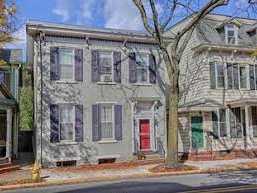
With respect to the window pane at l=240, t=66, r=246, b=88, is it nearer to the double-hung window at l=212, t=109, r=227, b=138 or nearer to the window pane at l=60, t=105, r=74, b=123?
the double-hung window at l=212, t=109, r=227, b=138

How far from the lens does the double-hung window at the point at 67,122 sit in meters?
22.2

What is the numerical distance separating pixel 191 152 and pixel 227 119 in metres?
3.45

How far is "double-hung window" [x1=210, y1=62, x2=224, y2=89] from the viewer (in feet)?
87.3

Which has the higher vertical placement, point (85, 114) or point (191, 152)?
point (85, 114)

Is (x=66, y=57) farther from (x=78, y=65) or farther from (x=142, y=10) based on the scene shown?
(x=142, y=10)

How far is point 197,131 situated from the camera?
87.0ft

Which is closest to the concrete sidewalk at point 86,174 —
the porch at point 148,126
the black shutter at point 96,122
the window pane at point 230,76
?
the black shutter at point 96,122

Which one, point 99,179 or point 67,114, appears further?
point 67,114

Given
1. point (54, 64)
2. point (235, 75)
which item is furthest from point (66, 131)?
point (235, 75)

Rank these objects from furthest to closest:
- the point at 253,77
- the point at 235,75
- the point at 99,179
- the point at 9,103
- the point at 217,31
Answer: the point at 217,31
the point at 253,77
the point at 235,75
the point at 9,103
the point at 99,179

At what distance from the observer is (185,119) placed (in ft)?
88.1

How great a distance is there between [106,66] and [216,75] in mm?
7759

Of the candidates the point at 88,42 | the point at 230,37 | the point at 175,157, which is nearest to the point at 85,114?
the point at 88,42

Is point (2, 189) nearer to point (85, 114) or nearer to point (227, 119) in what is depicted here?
point (85, 114)
